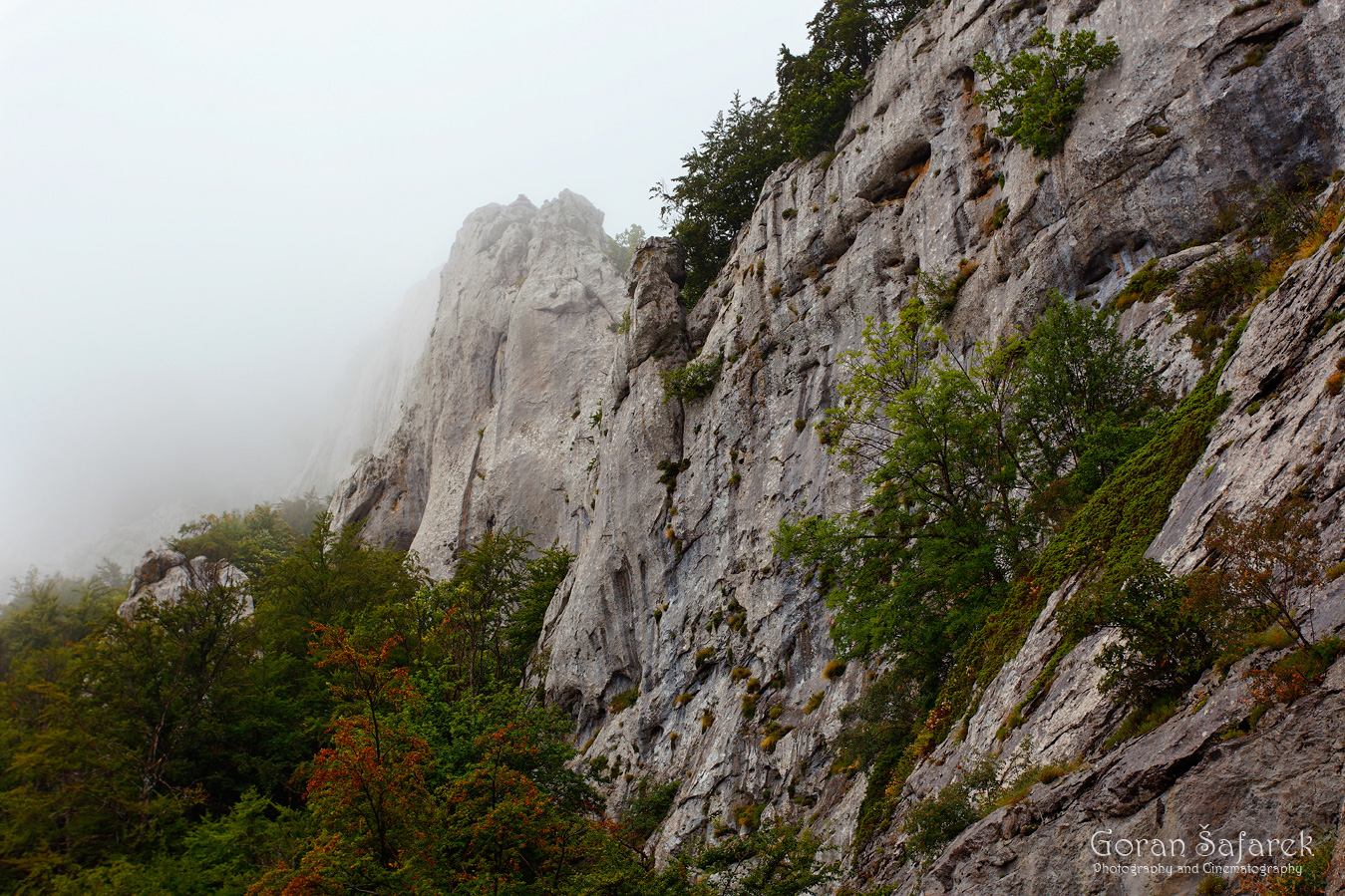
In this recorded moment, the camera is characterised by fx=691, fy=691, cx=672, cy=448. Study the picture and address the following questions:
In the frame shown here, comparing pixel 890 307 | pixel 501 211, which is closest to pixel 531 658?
pixel 890 307

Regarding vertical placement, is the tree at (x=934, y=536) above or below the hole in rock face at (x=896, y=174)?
below

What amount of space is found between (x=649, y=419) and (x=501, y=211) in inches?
1847

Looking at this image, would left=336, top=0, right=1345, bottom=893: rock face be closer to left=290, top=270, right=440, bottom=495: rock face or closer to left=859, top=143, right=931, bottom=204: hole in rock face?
left=859, top=143, right=931, bottom=204: hole in rock face

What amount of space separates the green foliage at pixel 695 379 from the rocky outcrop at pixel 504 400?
11168 millimetres

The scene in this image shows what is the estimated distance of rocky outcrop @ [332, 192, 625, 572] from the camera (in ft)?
147

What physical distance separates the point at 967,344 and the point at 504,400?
1413 inches

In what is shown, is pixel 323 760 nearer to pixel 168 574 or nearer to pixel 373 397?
pixel 168 574

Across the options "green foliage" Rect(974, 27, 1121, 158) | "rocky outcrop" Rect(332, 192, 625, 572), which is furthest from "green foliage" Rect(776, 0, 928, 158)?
"rocky outcrop" Rect(332, 192, 625, 572)

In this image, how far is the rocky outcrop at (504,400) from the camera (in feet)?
147

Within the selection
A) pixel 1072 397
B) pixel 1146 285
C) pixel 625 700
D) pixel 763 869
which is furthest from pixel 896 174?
pixel 763 869

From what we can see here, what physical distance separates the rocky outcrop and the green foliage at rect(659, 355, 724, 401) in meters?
11.2

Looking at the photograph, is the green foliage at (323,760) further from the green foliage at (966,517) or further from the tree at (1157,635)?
the tree at (1157,635)

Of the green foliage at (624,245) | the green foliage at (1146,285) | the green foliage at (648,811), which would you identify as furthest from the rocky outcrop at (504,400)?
the green foliage at (1146,285)

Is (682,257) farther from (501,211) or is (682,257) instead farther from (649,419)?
(501,211)
